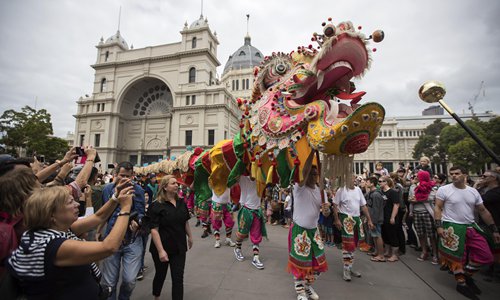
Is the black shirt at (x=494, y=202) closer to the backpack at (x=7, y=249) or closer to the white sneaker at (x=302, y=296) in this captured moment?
the white sneaker at (x=302, y=296)

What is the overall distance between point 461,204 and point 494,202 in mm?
803

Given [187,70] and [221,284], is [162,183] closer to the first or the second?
[221,284]

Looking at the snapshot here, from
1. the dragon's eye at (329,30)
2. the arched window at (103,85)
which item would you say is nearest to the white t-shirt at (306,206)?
the dragon's eye at (329,30)

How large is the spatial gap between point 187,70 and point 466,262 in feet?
96.2

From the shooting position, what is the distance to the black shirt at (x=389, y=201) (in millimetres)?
5031

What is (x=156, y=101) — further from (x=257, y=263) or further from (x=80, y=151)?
(x=80, y=151)

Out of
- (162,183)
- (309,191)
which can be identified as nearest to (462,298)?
(309,191)

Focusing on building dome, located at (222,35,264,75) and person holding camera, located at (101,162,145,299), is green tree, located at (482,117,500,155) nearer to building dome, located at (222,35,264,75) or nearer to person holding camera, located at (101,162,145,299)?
person holding camera, located at (101,162,145,299)

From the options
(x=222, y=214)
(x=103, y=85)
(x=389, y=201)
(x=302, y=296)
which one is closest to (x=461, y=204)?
(x=389, y=201)

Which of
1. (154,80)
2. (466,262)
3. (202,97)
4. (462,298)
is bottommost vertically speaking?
(462,298)

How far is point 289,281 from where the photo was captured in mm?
3850

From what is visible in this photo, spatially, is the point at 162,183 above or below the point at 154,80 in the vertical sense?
below

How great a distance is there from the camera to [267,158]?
3545mm

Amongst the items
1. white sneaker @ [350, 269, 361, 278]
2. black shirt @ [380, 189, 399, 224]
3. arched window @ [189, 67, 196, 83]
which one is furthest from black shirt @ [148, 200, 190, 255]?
arched window @ [189, 67, 196, 83]
